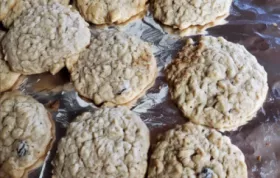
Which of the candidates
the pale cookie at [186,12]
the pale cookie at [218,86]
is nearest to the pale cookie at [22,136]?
the pale cookie at [218,86]

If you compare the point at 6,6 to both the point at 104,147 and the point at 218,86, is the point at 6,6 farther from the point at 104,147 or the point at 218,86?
the point at 218,86

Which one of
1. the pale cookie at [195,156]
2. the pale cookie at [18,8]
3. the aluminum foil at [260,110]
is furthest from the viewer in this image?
the pale cookie at [18,8]

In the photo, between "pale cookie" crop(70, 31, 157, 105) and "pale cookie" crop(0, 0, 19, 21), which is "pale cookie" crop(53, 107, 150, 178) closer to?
"pale cookie" crop(70, 31, 157, 105)

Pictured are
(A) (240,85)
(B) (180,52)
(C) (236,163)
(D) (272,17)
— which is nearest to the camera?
(C) (236,163)

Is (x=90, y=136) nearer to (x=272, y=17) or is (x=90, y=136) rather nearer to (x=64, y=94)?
(x=64, y=94)

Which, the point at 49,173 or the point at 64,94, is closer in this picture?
the point at 49,173

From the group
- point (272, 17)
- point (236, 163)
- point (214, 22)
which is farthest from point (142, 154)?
point (272, 17)

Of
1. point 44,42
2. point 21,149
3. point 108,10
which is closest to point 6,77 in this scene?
point 44,42

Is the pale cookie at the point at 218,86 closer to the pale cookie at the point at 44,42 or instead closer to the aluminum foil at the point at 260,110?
the aluminum foil at the point at 260,110
